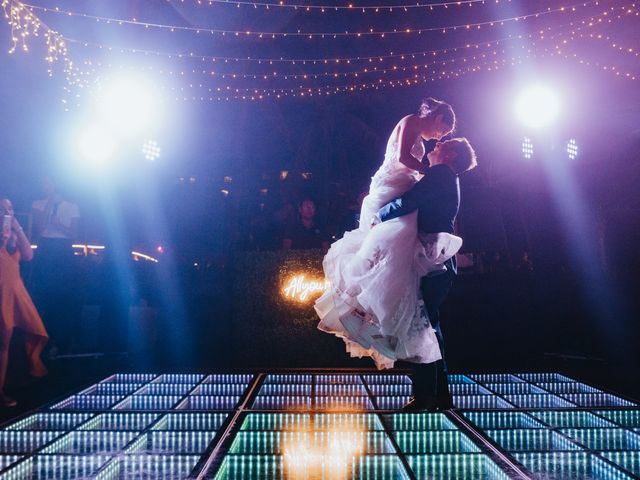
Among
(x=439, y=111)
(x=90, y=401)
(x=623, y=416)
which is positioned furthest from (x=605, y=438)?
(x=90, y=401)

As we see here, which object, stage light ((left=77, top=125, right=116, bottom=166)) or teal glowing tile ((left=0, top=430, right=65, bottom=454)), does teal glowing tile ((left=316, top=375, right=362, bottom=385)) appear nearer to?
teal glowing tile ((left=0, top=430, right=65, bottom=454))

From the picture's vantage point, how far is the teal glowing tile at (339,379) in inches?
159

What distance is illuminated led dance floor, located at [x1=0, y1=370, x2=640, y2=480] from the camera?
2070 mm

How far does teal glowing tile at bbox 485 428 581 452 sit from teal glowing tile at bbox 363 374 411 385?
4.85 feet

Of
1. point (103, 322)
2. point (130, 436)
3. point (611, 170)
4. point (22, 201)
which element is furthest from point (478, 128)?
point (130, 436)

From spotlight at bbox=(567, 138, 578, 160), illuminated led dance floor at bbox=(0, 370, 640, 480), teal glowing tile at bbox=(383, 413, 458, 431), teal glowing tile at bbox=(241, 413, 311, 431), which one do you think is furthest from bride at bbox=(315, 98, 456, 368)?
spotlight at bbox=(567, 138, 578, 160)

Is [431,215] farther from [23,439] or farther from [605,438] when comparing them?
[23,439]

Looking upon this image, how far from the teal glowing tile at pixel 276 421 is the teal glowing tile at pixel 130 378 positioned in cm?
168

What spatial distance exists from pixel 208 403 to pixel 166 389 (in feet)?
2.14

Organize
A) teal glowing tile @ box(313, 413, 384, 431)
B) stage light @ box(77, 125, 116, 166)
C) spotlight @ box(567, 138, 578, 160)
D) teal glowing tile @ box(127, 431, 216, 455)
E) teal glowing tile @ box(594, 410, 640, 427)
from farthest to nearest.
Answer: spotlight @ box(567, 138, 578, 160) → stage light @ box(77, 125, 116, 166) → teal glowing tile @ box(594, 410, 640, 427) → teal glowing tile @ box(313, 413, 384, 431) → teal glowing tile @ box(127, 431, 216, 455)

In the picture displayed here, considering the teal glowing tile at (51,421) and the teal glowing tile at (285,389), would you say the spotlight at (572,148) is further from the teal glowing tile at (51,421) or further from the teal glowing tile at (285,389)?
the teal glowing tile at (51,421)

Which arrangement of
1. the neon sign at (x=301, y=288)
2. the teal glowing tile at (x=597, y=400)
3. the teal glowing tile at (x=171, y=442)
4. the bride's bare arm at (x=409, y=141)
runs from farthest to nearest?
the neon sign at (x=301, y=288) → the teal glowing tile at (x=597, y=400) → the bride's bare arm at (x=409, y=141) → the teal glowing tile at (x=171, y=442)

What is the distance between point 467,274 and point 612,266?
3.14m

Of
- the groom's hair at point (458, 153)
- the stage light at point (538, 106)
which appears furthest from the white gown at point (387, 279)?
the stage light at point (538, 106)
